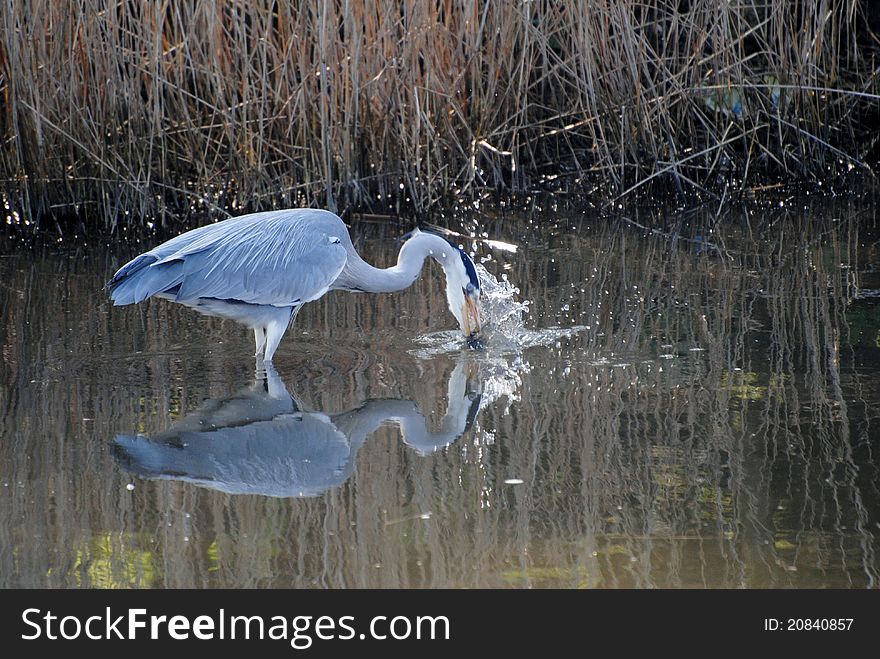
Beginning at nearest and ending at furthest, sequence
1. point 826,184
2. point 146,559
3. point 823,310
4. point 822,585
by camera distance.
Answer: point 822,585
point 146,559
point 823,310
point 826,184

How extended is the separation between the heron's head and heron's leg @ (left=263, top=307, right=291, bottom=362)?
0.89m

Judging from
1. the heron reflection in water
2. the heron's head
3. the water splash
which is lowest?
the heron reflection in water

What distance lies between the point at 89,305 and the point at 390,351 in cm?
200

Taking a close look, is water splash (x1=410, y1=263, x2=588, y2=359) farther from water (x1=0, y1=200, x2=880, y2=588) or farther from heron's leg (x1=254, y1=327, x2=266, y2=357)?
heron's leg (x1=254, y1=327, x2=266, y2=357)

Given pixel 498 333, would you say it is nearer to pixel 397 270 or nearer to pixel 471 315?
pixel 471 315

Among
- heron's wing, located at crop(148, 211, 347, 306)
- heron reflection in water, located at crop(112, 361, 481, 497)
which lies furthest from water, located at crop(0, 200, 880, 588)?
heron's wing, located at crop(148, 211, 347, 306)

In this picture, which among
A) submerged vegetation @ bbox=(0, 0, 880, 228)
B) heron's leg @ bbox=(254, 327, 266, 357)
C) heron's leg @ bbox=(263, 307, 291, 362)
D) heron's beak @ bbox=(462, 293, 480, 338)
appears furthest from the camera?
submerged vegetation @ bbox=(0, 0, 880, 228)

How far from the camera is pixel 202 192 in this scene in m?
8.92

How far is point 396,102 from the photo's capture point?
9.06m

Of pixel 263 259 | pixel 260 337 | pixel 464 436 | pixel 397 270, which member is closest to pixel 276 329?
pixel 260 337

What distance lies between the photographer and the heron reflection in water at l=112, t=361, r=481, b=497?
449 cm

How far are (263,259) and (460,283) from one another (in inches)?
41.1
